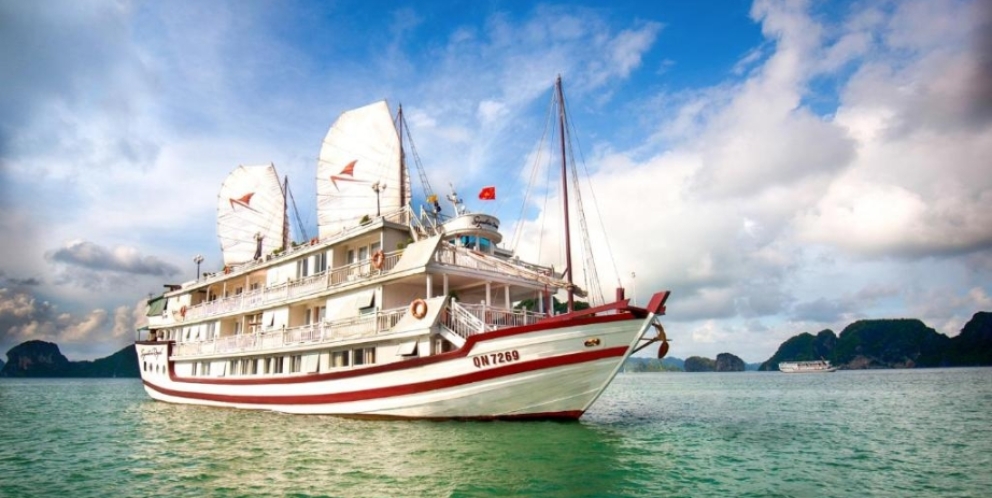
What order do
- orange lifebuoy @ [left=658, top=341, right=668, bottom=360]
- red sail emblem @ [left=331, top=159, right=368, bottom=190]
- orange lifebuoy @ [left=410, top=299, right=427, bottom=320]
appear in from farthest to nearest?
red sail emblem @ [left=331, top=159, right=368, bottom=190], orange lifebuoy @ [left=410, top=299, right=427, bottom=320], orange lifebuoy @ [left=658, top=341, right=668, bottom=360]

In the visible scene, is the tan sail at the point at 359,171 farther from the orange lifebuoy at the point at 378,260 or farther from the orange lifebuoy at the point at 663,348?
the orange lifebuoy at the point at 663,348

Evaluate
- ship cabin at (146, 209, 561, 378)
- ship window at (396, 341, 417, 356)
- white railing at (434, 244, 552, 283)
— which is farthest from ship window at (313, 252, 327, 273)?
ship window at (396, 341, 417, 356)

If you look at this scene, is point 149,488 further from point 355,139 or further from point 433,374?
point 355,139

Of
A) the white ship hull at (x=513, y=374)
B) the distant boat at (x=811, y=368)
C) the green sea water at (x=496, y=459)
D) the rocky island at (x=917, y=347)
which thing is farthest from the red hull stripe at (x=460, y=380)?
the rocky island at (x=917, y=347)

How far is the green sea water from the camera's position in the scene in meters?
10.9

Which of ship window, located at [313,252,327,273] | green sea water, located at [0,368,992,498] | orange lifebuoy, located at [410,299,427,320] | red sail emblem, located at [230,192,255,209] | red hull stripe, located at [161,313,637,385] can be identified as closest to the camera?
green sea water, located at [0,368,992,498]

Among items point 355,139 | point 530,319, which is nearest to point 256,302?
point 355,139

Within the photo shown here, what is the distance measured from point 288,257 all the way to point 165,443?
11255 millimetres

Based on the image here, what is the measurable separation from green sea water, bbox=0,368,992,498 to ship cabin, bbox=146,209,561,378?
295 centimetres

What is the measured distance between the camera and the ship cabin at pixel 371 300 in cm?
1914

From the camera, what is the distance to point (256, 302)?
27.6 m

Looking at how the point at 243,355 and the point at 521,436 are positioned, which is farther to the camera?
the point at 243,355

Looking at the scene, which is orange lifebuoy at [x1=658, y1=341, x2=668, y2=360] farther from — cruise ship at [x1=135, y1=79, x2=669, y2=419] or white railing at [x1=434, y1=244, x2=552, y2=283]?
white railing at [x1=434, y1=244, x2=552, y2=283]

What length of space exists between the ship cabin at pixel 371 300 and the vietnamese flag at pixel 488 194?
1.28 m
